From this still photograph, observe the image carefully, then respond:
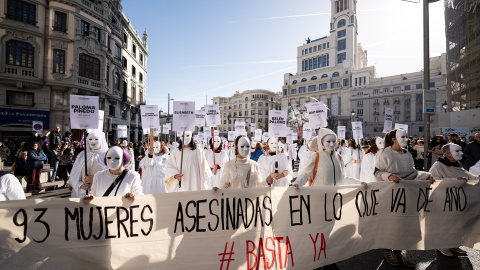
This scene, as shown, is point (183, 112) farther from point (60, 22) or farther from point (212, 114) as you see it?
point (60, 22)

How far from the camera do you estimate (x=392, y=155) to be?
3879 millimetres

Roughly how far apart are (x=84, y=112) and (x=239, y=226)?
2.65m

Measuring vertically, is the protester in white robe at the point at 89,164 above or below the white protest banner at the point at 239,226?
above

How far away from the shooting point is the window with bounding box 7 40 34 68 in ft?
62.8

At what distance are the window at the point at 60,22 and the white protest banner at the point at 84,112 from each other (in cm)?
2239

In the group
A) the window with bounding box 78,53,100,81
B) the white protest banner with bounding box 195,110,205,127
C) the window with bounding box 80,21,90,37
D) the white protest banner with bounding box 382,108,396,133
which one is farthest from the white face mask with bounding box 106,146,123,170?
the window with bounding box 80,21,90,37

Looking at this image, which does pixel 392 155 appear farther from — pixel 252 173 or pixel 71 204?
pixel 71 204

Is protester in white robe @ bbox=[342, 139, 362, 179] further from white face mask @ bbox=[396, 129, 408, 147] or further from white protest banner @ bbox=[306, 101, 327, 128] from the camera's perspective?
white face mask @ bbox=[396, 129, 408, 147]

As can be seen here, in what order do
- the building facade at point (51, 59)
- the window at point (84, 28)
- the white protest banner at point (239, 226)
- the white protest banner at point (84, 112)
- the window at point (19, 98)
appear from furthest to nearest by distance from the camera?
the window at point (84, 28)
the window at point (19, 98)
the building facade at point (51, 59)
the white protest banner at point (84, 112)
the white protest banner at point (239, 226)

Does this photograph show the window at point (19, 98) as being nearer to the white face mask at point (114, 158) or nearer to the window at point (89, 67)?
the window at point (89, 67)

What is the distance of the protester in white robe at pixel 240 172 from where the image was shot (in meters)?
3.98

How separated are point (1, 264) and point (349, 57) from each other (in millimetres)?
81733

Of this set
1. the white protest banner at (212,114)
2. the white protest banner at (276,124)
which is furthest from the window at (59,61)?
the white protest banner at (276,124)

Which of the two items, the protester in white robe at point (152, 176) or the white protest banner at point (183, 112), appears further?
the protester in white robe at point (152, 176)
